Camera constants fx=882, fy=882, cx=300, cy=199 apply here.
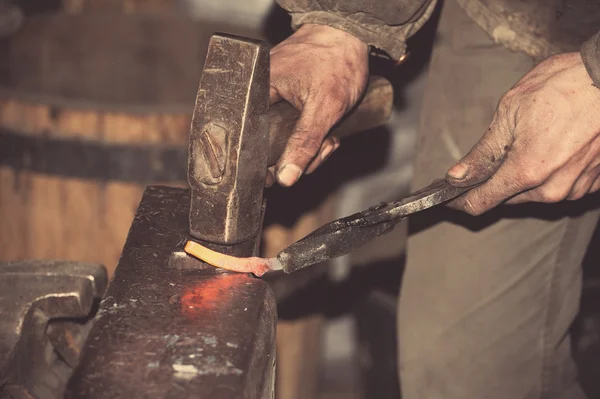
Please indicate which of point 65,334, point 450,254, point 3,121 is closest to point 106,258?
point 3,121

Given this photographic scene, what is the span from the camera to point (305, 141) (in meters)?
1.38

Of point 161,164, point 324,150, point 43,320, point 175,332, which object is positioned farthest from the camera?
point 161,164

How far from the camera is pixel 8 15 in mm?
2854

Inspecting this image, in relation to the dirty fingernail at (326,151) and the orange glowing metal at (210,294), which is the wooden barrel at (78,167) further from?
Result: the orange glowing metal at (210,294)

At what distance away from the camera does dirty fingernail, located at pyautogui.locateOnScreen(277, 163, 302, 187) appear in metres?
1.35

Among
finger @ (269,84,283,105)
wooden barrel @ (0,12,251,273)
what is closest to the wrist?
finger @ (269,84,283,105)

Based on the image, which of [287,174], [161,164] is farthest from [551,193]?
[161,164]

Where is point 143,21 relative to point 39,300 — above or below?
below

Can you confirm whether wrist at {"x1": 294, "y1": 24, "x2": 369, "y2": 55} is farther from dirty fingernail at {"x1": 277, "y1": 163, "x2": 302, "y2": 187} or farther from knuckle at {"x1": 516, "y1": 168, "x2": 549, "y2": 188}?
knuckle at {"x1": 516, "y1": 168, "x2": 549, "y2": 188}

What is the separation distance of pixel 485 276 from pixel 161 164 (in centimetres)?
91

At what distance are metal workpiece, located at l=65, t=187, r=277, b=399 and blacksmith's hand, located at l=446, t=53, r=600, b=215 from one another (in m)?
0.40

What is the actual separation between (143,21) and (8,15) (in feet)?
1.45

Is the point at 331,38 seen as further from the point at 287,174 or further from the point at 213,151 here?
the point at 213,151

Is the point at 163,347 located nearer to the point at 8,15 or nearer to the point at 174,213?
the point at 174,213
